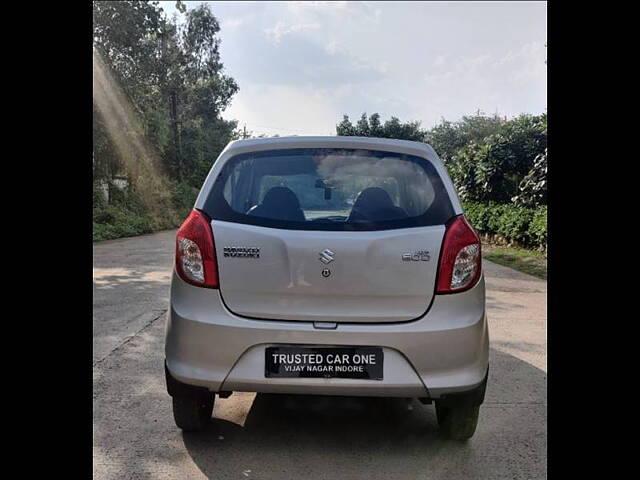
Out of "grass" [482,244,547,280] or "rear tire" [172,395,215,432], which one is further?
"grass" [482,244,547,280]


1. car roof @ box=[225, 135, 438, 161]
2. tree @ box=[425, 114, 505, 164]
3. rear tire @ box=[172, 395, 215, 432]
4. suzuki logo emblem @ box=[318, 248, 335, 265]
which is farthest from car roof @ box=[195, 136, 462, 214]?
tree @ box=[425, 114, 505, 164]

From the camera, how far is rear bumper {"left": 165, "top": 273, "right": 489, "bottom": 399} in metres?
2.60

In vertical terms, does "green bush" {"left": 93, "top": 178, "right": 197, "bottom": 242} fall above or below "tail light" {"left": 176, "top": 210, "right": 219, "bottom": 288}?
above

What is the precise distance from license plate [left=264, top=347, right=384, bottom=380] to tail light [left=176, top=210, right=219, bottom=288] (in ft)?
1.55

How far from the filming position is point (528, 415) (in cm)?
355

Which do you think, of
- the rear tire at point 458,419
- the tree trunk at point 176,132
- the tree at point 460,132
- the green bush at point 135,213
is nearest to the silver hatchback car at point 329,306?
the rear tire at point 458,419

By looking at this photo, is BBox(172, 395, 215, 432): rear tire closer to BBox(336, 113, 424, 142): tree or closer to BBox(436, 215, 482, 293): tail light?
BBox(436, 215, 482, 293): tail light

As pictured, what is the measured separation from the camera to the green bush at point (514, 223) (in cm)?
1229

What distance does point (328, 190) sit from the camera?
10.3 ft
